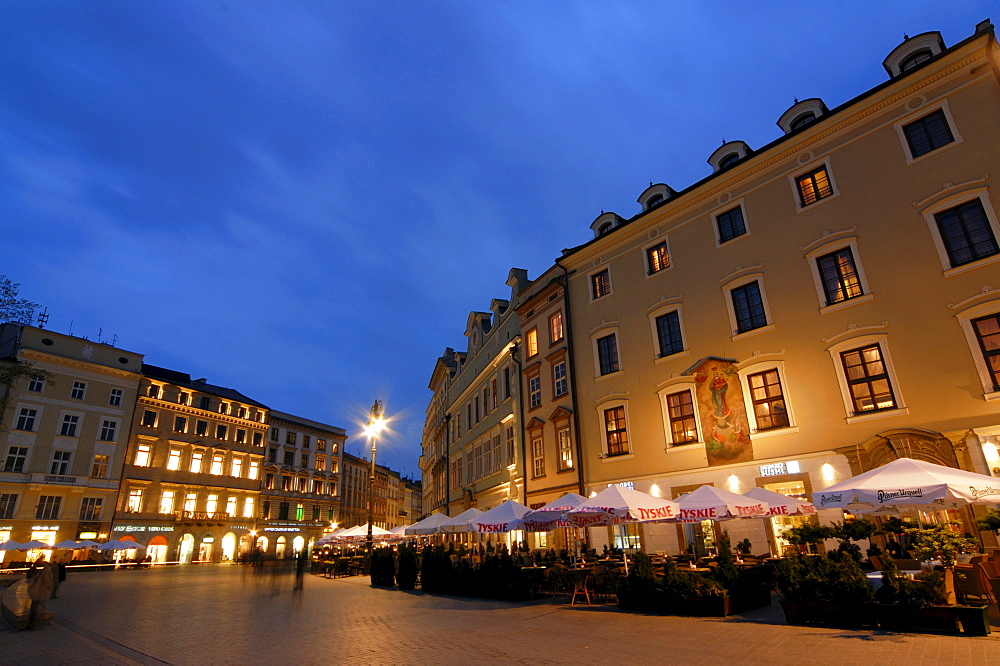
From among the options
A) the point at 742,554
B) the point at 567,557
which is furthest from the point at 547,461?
the point at 742,554

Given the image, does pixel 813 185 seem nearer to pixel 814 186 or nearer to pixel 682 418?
pixel 814 186

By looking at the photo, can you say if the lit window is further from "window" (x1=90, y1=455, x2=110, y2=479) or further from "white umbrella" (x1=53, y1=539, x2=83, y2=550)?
"white umbrella" (x1=53, y1=539, x2=83, y2=550)

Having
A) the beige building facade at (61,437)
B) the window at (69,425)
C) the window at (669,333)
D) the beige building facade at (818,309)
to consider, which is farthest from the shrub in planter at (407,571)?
the window at (69,425)

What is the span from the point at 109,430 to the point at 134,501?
722cm

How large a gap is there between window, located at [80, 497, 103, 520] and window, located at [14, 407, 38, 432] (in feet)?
25.1

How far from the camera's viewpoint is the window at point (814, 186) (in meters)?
19.0

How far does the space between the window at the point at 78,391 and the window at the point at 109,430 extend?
9.90 feet

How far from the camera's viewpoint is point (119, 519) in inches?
1973

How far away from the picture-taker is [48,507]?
45719mm

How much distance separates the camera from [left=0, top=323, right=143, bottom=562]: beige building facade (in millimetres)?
44625

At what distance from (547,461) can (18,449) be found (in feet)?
154

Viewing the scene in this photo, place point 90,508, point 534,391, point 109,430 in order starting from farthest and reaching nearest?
point 109,430, point 90,508, point 534,391

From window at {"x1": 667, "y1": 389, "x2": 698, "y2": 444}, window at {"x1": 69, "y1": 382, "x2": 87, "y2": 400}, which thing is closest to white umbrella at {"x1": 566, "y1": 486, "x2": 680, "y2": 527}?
window at {"x1": 667, "y1": 389, "x2": 698, "y2": 444}

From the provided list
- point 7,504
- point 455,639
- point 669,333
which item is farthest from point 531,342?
point 7,504
